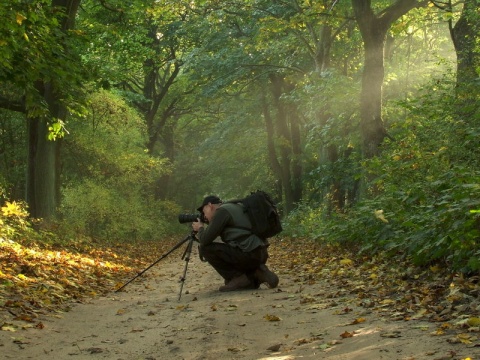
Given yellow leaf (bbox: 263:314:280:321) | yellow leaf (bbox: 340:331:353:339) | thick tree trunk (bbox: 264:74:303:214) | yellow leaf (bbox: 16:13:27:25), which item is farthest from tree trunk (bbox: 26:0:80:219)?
thick tree trunk (bbox: 264:74:303:214)

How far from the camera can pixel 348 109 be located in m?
19.5

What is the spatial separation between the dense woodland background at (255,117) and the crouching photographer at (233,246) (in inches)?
73.9

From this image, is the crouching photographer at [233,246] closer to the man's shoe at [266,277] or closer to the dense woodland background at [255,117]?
the man's shoe at [266,277]

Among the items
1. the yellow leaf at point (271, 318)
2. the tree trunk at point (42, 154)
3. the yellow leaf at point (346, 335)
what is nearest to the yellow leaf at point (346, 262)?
the yellow leaf at point (271, 318)

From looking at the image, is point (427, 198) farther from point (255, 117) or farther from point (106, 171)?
point (255, 117)

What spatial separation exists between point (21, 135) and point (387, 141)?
624 inches

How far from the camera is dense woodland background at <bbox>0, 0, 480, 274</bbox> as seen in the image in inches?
380

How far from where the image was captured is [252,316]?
6.52m

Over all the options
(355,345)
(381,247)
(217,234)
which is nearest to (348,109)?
(381,247)

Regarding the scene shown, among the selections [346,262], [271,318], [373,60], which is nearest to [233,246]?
[271,318]

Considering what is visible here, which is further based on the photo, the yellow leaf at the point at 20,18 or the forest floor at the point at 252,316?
the yellow leaf at the point at 20,18

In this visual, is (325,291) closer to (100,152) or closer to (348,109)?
(348,109)

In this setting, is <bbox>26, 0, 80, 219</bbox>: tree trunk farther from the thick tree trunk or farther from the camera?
the thick tree trunk

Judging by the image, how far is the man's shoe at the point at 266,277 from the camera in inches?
338
